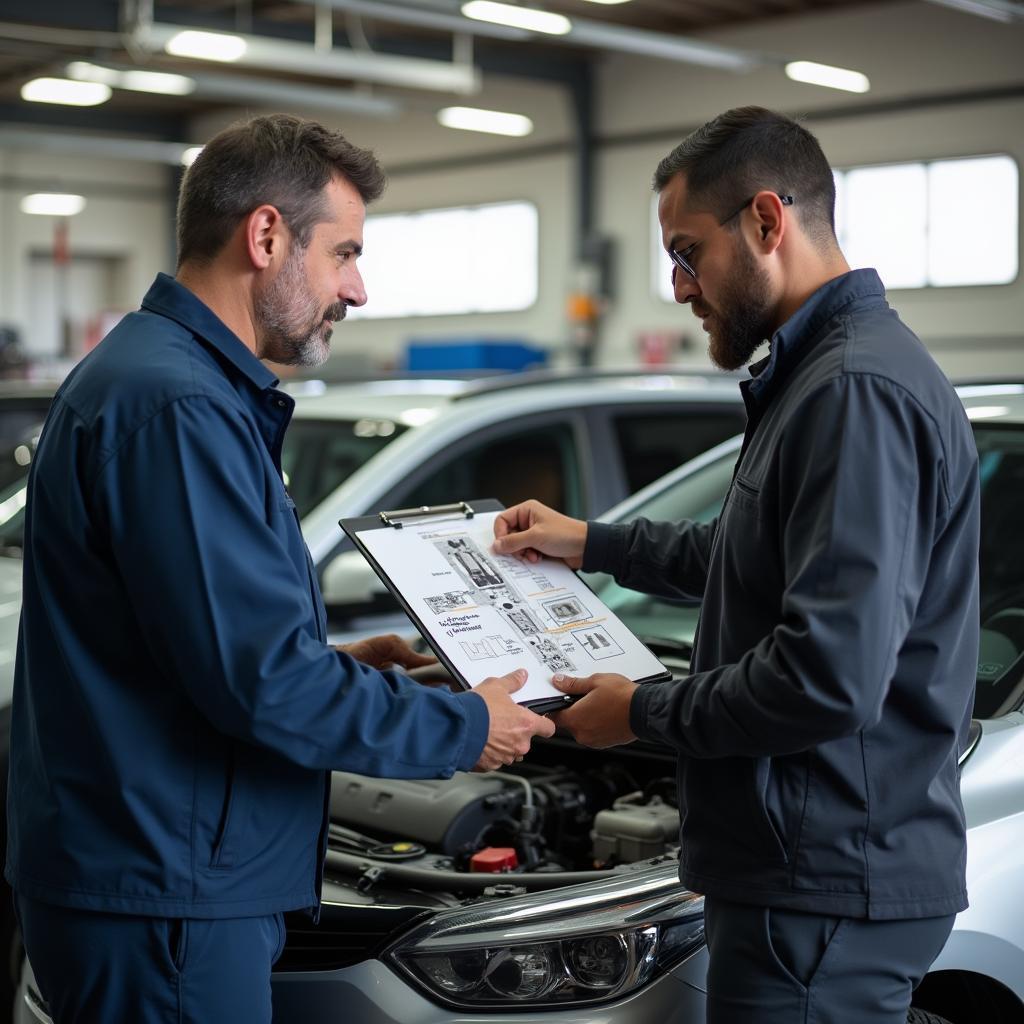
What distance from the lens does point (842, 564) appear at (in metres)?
1.64

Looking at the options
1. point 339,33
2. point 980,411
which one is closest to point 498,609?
point 980,411

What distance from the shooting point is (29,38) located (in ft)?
39.1

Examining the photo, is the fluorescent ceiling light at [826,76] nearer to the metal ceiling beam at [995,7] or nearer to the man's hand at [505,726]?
the metal ceiling beam at [995,7]

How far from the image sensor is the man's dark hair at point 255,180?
191 centimetres

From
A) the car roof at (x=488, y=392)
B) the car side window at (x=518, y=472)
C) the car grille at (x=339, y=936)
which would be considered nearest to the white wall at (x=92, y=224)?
the car roof at (x=488, y=392)

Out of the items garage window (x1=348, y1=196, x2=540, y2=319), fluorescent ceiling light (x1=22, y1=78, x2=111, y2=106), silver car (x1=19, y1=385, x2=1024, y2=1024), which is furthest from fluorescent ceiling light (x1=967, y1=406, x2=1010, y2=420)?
garage window (x1=348, y1=196, x2=540, y2=319)

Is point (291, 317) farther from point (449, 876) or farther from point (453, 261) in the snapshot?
point (453, 261)

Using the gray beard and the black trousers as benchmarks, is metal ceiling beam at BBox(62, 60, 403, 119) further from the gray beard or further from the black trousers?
the black trousers

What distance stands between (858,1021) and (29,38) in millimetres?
11998

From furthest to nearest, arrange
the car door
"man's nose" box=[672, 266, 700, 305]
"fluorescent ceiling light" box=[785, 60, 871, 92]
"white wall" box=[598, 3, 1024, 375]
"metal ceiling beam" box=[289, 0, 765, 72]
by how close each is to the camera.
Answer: "white wall" box=[598, 3, 1024, 375] < "fluorescent ceiling light" box=[785, 60, 871, 92] < "metal ceiling beam" box=[289, 0, 765, 72] < the car door < "man's nose" box=[672, 266, 700, 305]

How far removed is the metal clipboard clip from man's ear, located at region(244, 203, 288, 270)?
548 mm

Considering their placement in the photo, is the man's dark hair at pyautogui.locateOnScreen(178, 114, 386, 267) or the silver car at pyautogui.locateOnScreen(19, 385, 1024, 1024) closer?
the man's dark hair at pyautogui.locateOnScreen(178, 114, 386, 267)

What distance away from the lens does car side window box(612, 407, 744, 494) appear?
4.78 m

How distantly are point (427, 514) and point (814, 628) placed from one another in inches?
36.1
